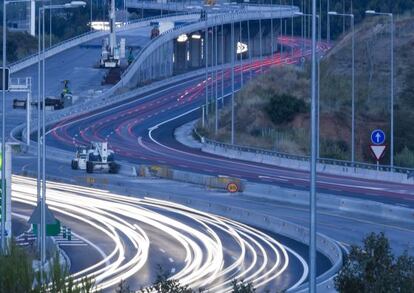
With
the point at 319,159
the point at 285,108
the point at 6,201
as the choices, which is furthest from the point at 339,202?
the point at 285,108

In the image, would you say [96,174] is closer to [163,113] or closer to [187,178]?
[187,178]

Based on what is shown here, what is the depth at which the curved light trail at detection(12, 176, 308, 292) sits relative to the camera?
103 ft

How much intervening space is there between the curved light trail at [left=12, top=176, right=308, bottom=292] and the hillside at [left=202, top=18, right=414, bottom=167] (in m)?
21.9

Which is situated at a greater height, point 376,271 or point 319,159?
point 376,271

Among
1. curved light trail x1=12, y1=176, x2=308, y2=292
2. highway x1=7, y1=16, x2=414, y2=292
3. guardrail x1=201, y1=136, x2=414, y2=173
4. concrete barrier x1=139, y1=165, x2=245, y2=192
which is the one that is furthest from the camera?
guardrail x1=201, y1=136, x2=414, y2=173

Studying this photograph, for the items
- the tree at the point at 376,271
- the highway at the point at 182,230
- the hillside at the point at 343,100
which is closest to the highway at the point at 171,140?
the highway at the point at 182,230

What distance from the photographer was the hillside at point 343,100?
7288 cm

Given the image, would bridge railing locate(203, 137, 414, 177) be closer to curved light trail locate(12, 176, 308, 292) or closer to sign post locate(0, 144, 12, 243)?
curved light trail locate(12, 176, 308, 292)

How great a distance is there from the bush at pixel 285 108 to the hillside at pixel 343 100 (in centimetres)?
20

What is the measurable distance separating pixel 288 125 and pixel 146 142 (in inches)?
347

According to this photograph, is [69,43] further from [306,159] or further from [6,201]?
Result: [6,201]

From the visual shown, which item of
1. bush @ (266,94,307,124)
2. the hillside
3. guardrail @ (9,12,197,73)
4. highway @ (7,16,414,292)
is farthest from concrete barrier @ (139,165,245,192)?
guardrail @ (9,12,197,73)

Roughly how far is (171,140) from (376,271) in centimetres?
6268

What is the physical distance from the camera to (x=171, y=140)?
78312 mm
